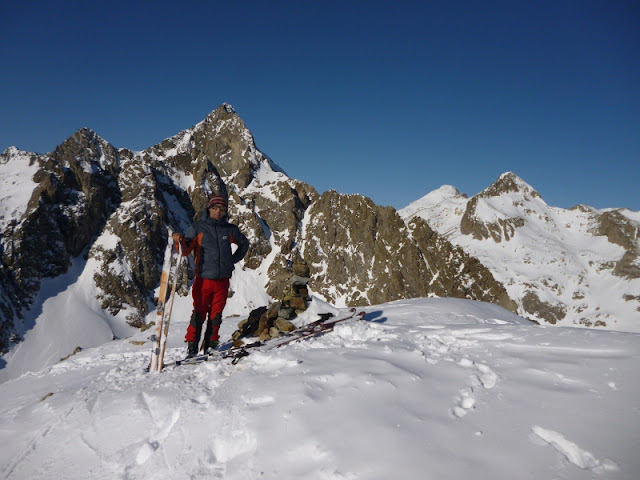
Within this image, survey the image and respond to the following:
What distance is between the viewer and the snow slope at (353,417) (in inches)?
118

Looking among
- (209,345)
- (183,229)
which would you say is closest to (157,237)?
(183,229)

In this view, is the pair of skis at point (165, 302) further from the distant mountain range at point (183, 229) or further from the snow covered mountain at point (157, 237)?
the snow covered mountain at point (157, 237)

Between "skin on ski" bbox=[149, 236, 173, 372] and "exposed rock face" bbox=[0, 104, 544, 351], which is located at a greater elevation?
"exposed rock face" bbox=[0, 104, 544, 351]

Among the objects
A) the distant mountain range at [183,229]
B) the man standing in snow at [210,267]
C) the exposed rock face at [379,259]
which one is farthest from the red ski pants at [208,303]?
the exposed rock face at [379,259]

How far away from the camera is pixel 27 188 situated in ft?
270

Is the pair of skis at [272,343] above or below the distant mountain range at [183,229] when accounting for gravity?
below

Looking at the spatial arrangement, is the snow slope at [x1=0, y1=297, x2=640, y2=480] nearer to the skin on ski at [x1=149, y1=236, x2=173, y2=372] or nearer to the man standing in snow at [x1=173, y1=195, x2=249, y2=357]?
the skin on ski at [x1=149, y1=236, x2=173, y2=372]

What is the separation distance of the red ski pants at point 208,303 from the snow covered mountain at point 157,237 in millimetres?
80511

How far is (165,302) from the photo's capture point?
21.9ft

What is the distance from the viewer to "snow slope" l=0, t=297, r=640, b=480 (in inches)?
118

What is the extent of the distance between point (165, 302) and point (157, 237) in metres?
102

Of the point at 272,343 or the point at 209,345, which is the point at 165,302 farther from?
the point at 272,343

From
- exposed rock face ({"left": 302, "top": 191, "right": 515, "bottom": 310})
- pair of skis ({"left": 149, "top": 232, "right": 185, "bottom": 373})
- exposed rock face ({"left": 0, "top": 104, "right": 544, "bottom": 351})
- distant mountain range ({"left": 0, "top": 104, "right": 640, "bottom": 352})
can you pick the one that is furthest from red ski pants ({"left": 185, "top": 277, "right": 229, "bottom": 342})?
exposed rock face ({"left": 302, "top": 191, "right": 515, "bottom": 310})

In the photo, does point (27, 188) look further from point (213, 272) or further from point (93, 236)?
point (213, 272)
